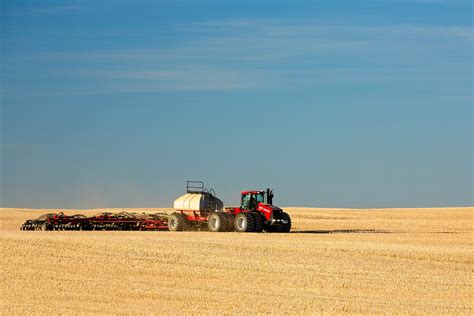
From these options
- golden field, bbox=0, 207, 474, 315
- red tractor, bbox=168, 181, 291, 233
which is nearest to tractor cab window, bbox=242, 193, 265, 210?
red tractor, bbox=168, 181, 291, 233

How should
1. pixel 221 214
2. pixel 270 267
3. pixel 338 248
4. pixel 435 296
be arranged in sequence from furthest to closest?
pixel 221 214, pixel 338 248, pixel 270 267, pixel 435 296

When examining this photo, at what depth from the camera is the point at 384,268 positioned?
30.5m

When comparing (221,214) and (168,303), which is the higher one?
(221,214)

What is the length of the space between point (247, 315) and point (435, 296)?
6436 mm

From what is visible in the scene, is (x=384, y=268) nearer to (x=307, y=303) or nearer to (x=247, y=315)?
(x=307, y=303)

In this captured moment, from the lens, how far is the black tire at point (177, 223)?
49812mm

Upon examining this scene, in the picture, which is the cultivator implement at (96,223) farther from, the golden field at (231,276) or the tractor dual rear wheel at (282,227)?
the golden field at (231,276)

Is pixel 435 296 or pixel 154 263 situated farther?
pixel 154 263

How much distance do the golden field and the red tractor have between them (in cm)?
519

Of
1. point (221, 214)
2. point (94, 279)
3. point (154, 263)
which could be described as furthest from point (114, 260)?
point (221, 214)

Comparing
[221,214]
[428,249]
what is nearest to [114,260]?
[428,249]

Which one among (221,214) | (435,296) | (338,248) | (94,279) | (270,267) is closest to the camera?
(435,296)

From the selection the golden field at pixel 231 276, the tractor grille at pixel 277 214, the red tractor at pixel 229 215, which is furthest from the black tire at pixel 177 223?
the golden field at pixel 231 276

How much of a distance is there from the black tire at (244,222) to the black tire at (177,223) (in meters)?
4.00
